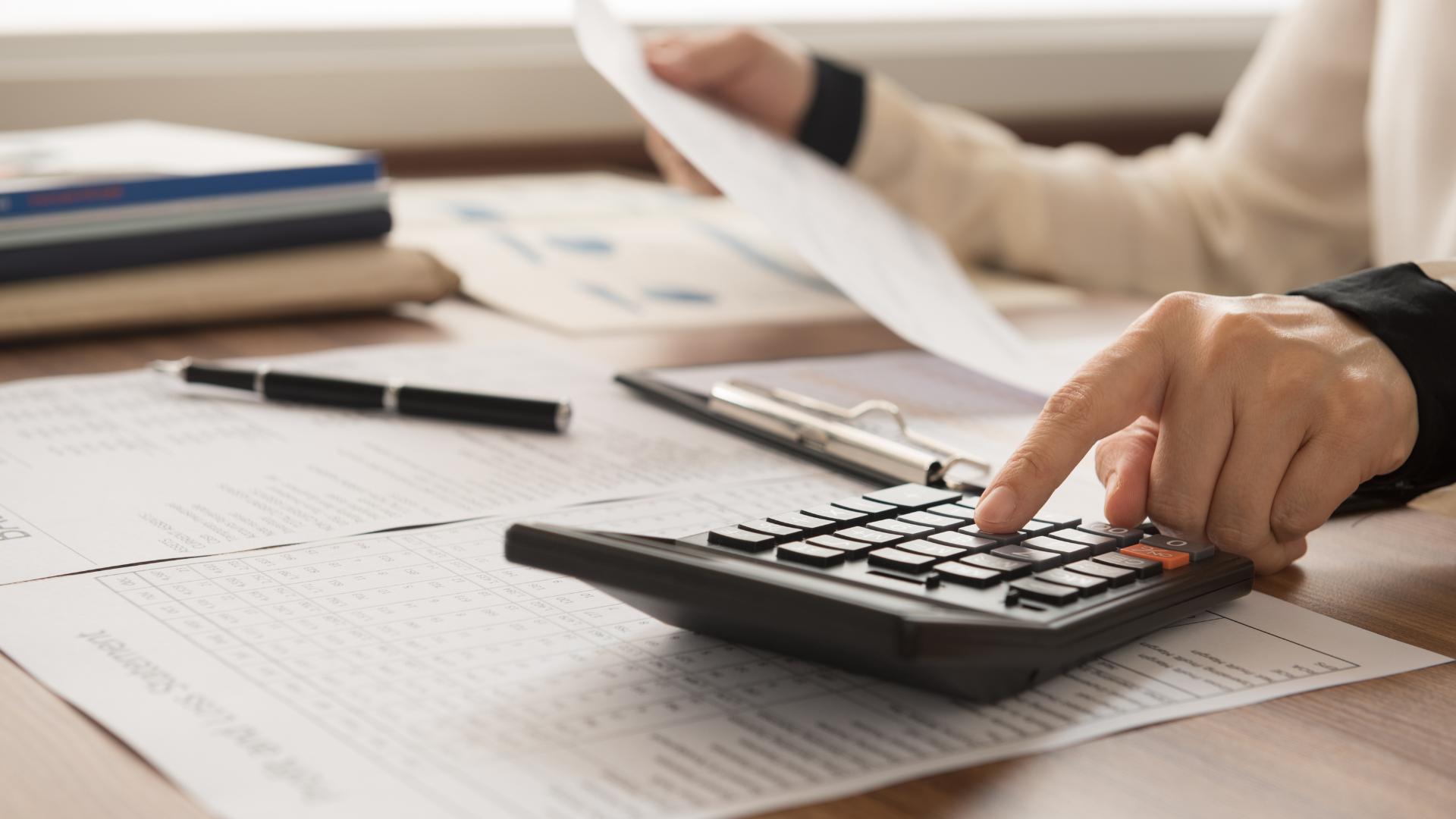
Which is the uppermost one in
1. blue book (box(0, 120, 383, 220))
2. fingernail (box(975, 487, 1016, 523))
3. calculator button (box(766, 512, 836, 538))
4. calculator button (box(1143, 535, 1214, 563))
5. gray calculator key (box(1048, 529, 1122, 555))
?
blue book (box(0, 120, 383, 220))

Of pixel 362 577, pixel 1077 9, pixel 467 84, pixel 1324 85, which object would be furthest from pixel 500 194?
pixel 1077 9

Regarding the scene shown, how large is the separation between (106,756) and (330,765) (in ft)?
0.19

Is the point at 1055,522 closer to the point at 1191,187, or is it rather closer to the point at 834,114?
the point at 834,114

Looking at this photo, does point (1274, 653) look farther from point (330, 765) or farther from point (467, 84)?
point (467, 84)

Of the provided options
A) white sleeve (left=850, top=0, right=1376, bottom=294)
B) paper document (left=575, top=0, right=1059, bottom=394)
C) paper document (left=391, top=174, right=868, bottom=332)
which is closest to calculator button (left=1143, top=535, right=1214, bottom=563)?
paper document (left=575, top=0, right=1059, bottom=394)

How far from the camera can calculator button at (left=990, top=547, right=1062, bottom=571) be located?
16.1 inches

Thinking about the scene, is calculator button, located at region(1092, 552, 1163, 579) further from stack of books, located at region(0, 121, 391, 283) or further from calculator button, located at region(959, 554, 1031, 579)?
stack of books, located at region(0, 121, 391, 283)

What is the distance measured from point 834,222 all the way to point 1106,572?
49 cm

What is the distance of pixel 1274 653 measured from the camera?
0.43 metres

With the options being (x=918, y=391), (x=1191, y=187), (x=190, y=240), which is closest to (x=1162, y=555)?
(x=918, y=391)

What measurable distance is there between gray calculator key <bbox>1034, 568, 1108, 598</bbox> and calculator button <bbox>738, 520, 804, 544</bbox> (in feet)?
0.24

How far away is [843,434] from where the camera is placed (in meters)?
0.62

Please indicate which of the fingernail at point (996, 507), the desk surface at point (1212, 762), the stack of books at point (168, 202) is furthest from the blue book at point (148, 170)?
the fingernail at point (996, 507)

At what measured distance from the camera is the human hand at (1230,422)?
1.61 feet
